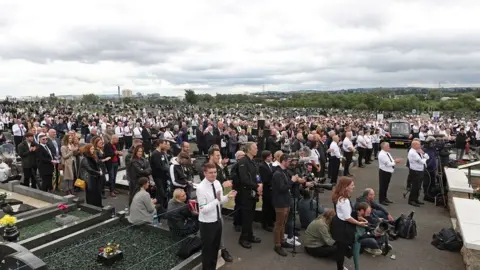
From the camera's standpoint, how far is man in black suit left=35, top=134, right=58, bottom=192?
912 cm

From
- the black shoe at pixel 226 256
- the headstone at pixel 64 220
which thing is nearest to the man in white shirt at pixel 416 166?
the black shoe at pixel 226 256

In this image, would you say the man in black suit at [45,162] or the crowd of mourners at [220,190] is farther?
the man in black suit at [45,162]

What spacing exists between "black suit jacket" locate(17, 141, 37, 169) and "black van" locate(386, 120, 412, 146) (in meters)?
18.8

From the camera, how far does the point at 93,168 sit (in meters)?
7.79

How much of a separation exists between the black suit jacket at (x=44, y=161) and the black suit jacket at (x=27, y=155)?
0.28 meters

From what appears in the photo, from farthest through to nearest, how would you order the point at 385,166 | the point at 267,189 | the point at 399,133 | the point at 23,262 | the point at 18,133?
the point at 399,133 → the point at 18,133 → the point at 385,166 → the point at 267,189 → the point at 23,262

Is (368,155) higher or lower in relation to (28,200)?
higher

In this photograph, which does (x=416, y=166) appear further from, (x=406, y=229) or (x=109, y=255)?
(x=109, y=255)

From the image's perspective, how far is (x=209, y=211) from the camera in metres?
4.84

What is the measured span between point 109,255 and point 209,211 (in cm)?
218

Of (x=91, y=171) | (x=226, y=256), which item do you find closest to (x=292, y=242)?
(x=226, y=256)

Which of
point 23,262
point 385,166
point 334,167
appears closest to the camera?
point 23,262

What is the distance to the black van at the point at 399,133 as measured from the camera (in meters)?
20.8

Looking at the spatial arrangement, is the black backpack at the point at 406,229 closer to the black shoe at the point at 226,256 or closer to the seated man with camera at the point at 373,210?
the seated man with camera at the point at 373,210
